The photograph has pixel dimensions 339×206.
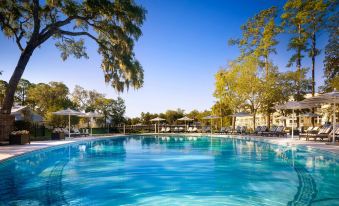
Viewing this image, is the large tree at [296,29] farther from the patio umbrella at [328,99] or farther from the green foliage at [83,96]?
the green foliage at [83,96]

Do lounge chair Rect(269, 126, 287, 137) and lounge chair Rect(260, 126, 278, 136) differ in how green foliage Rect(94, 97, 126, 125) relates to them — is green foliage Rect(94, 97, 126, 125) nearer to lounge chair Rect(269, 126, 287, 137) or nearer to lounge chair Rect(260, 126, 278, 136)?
lounge chair Rect(260, 126, 278, 136)

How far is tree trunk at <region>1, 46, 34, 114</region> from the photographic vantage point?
15023 millimetres

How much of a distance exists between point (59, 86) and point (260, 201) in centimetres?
3683

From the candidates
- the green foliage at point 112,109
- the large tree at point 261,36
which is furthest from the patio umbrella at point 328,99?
the green foliage at point 112,109

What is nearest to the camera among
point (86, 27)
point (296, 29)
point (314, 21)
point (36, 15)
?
point (36, 15)

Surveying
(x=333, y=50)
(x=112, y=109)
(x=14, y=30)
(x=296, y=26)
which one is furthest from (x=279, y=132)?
(x=112, y=109)

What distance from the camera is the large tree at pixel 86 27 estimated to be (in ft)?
52.1

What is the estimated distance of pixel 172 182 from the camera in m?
6.70

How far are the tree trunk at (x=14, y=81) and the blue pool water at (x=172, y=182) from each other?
6.64 metres

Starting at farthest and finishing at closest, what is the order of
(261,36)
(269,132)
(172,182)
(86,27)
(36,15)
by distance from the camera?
(261,36), (269,132), (86,27), (36,15), (172,182)

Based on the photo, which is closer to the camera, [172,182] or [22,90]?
[172,182]

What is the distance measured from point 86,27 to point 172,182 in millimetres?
14990

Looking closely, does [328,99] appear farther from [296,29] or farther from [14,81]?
[14,81]

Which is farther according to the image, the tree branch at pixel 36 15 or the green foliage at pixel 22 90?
the green foliage at pixel 22 90
